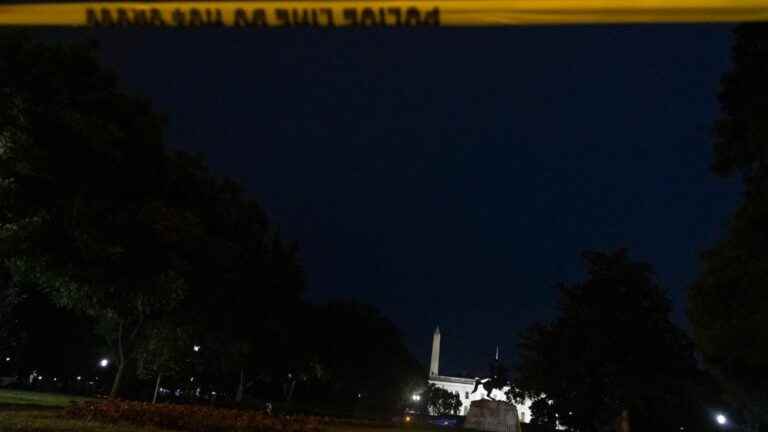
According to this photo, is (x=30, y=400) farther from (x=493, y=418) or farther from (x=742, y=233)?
(x=742, y=233)

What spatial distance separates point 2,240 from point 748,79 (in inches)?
774

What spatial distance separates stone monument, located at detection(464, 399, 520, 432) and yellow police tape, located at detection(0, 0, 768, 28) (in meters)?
28.4

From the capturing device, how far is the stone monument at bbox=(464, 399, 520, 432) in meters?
29.8

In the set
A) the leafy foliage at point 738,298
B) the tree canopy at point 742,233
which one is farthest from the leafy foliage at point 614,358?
the tree canopy at point 742,233

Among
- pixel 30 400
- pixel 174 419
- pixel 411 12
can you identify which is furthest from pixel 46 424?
pixel 30 400

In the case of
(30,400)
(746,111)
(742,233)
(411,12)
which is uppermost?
(746,111)


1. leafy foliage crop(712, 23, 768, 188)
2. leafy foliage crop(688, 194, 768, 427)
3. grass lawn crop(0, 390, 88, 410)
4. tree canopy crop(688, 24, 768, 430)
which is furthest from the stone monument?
grass lawn crop(0, 390, 88, 410)

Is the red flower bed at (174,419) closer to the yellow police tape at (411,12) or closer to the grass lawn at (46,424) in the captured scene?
the grass lawn at (46,424)

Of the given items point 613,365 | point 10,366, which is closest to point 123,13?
point 613,365

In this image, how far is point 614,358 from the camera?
3625 cm

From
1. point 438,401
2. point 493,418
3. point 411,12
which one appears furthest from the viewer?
point 438,401

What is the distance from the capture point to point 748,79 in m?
16.0

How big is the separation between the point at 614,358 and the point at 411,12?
120ft

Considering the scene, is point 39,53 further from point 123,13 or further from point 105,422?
point 123,13
